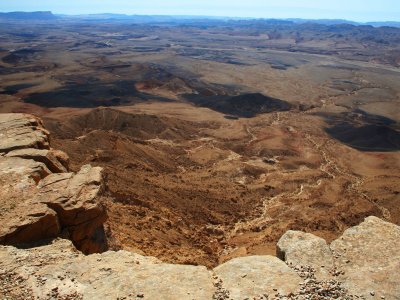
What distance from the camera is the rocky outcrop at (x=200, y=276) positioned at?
9195 millimetres

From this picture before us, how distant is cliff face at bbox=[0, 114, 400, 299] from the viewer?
9289mm

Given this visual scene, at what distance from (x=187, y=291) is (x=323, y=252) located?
4.04m

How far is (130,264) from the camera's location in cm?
1032

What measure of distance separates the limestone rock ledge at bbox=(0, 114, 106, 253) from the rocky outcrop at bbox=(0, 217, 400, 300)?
57 centimetres

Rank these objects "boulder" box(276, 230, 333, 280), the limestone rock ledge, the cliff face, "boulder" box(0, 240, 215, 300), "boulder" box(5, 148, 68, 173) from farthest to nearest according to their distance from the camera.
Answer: "boulder" box(5, 148, 68, 173) → the limestone rock ledge → "boulder" box(276, 230, 333, 280) → the cliff face → "boulder" box(0, 240, 215, 300)

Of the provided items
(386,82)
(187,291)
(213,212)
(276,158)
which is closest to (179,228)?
(213,212)

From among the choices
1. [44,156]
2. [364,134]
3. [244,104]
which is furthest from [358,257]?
[244,104]

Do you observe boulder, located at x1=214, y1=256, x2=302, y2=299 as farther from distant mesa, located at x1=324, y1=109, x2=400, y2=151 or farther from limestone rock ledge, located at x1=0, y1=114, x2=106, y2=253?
distant mesa, located at x1=324, y1=109, x2=400, y2=151

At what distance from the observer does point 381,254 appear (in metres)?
11.0

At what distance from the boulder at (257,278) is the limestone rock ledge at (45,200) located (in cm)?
459

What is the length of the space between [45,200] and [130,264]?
11.4 ft

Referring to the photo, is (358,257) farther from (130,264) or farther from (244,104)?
(244,104)

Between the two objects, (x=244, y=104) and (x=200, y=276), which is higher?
(x=200, y=276)

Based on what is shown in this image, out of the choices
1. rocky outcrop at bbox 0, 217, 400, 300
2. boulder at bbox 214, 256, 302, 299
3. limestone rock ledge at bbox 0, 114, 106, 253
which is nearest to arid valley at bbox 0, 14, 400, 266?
limestone rock ledge at bbox 0, 114, 106, 253
